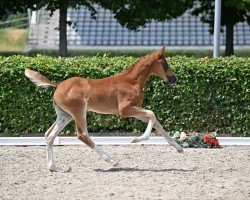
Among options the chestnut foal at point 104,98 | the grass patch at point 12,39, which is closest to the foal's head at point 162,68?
the chestnut foal at point 104,98

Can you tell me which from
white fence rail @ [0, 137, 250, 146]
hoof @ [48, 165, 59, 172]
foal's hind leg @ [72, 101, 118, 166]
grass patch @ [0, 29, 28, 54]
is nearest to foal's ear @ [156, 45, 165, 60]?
foal's hind leg @ [72, 101, 118, 166]

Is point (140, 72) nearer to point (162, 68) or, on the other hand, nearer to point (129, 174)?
point (162, 68)

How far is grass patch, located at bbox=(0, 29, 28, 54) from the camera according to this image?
139ft

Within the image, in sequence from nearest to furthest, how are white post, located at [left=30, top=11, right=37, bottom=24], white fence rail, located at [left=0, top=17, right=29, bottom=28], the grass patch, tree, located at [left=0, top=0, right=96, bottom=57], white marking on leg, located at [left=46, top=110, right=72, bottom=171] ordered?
white marking on leg, located at [left=46, top=110, right=72, bottom=171] < tree, located at [left=0, top=0, right=96, bottom=57] < the grass patch < white post, located at [left=30, top=11, right=37, bottom=24] < white fence rail, located at [left=0, top=17, right=29, bottom=28]

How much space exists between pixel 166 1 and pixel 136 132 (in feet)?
A: 47.2

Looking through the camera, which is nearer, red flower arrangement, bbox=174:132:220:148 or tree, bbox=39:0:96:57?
red flower arrangement, bbox=174:132:220:148

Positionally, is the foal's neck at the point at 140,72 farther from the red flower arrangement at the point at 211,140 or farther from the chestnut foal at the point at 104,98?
the red flower arrangement at the point at 211,140

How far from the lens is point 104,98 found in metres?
10.5

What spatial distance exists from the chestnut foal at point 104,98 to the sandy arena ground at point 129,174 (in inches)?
17.6

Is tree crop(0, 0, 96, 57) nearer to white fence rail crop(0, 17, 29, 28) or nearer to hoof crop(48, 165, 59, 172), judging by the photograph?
hoof crop(48, 165, 59, 172)

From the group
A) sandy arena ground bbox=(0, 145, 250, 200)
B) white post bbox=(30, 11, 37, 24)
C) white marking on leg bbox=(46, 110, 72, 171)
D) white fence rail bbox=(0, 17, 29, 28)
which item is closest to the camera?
sandy arena ground bbox=(0, 145, 250, 200)

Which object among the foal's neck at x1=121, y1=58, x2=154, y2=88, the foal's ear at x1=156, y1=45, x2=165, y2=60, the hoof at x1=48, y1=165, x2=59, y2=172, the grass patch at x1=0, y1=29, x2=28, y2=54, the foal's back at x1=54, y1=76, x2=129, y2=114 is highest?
the foal's ear at x1=156, y1=45, x2=165, y2=60

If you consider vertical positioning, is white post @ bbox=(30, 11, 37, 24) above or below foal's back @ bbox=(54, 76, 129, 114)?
above

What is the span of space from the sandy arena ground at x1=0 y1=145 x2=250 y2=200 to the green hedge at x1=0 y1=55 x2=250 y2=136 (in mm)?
1287
